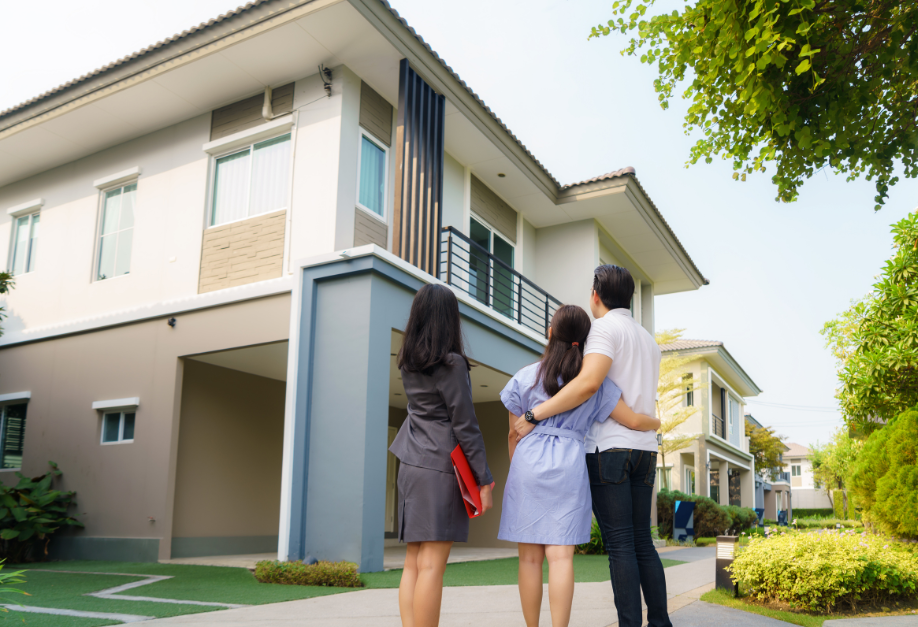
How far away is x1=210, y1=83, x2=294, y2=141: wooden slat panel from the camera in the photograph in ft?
31.8

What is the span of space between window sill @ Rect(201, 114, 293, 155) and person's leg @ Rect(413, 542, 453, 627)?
7.69m

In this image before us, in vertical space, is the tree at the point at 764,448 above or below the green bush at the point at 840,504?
above

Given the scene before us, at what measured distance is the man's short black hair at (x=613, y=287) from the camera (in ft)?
11.3

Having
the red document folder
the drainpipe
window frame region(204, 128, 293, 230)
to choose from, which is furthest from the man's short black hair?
the drainpipe

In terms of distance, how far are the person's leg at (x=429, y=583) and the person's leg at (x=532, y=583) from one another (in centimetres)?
36

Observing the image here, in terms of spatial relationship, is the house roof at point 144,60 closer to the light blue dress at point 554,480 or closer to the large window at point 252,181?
the large window at point 252,181

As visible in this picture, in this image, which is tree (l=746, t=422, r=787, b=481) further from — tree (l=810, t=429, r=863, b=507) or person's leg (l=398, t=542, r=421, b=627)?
person's leg (l=398, t=542, r=421, b=627)

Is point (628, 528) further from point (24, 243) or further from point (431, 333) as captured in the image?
point (24, 243)

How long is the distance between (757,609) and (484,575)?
3218mm

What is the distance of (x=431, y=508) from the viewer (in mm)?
3016

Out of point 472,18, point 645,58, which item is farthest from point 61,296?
point 645,58

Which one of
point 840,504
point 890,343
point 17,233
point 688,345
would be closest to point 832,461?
point 840,504

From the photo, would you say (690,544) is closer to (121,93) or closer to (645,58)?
(645,58)

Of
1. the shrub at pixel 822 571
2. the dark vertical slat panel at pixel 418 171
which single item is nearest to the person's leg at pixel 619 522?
the shrub at pixel 822 571
